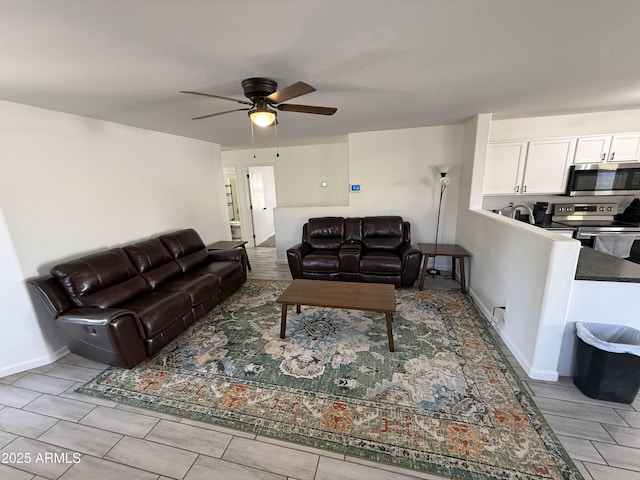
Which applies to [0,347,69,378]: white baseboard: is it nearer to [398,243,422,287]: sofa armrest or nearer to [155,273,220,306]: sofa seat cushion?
[155,273,220,306]: sofa seat cushion

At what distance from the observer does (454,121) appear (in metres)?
3.76

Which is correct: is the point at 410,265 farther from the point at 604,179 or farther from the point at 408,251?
the point at 604,179

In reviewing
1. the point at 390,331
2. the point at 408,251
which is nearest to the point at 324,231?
the point at 408,251

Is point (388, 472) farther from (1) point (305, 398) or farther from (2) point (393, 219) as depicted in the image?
(2) point (393, 219)

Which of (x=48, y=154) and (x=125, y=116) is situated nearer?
(x=48, y=154)

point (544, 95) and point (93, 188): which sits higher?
point (544, 95)

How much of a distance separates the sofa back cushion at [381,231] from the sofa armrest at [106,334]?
3.11 metres

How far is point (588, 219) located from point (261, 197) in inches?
236

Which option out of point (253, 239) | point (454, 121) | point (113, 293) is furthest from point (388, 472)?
point (253, 239)

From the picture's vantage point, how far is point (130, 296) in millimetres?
2641

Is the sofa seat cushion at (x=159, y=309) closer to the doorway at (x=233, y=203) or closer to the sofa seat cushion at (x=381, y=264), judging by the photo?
the sofa seat cushion at (x=381, y=264)

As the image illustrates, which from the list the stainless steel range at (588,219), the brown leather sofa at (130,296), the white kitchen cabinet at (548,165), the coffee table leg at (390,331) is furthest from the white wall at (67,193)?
the stainless steel range at (588,219)

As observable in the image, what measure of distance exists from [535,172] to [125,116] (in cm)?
523

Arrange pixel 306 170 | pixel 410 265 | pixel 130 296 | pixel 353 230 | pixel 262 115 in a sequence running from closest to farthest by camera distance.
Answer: pixel 262 115 < pixel 130 296 < pixel 410 265 < pixel 353 230 < pixel 306 170
